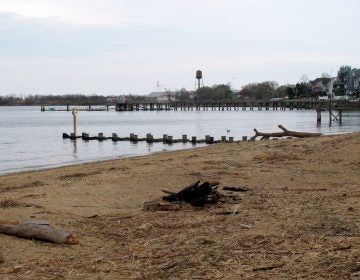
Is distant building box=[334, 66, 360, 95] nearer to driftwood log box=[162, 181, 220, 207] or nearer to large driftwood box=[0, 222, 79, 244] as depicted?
driftwood log box=[162, 181, 220, 207]

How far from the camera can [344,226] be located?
7184mm

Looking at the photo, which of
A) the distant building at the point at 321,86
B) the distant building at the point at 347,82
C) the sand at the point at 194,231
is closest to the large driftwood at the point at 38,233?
the sand at the point at 194,231

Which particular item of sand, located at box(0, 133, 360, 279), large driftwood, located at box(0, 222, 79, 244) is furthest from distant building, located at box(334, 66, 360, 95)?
large driftwood, located at box(0, 222, 79, 244)

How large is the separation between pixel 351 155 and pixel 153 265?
12280 mm

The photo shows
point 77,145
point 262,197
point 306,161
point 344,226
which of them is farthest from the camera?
point 77,145

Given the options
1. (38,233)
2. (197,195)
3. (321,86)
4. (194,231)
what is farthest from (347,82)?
(38,233)

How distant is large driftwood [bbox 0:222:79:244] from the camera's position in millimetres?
7312

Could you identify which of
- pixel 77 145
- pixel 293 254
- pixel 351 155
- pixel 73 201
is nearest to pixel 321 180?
pixel 351 155

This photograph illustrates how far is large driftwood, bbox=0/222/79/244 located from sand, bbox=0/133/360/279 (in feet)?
0.44

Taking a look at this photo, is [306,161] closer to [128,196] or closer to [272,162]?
[272,162]

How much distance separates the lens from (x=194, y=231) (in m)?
7.64

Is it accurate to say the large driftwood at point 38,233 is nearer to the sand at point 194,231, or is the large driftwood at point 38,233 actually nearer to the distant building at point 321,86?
the sand at point 194,231

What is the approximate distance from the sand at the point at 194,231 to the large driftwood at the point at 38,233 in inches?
5.3

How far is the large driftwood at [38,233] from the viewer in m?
7.31
